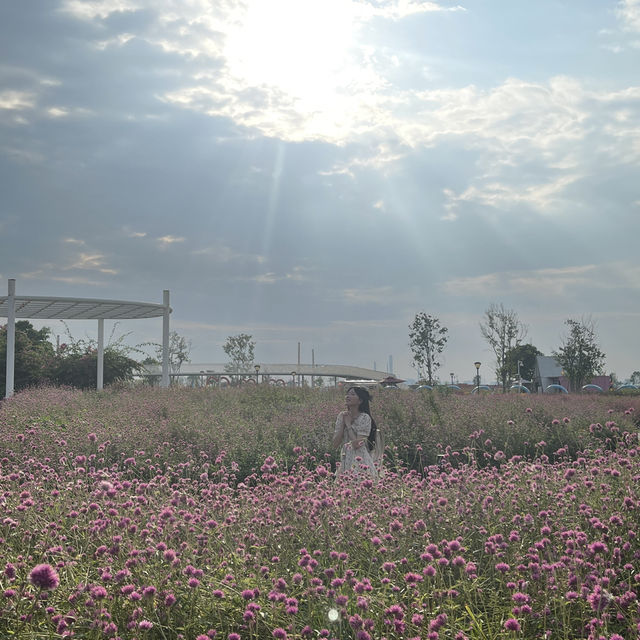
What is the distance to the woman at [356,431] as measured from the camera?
6945 mm

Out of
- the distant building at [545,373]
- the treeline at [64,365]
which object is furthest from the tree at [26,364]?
the distant building at [545,373]

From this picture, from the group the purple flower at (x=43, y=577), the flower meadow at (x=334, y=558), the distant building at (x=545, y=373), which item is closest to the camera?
the purple flower at (x=43, y=577)

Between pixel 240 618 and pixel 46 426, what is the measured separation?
7858 mm

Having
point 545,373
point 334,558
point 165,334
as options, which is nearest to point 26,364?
point 165,334

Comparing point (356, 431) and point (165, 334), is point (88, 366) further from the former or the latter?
point (356, 431)

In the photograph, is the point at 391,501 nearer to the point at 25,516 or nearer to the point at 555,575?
the point at 555,575

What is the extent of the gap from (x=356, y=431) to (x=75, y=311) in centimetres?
1509

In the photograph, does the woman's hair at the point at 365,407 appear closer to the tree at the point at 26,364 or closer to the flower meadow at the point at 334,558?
the flower meadow at the point at 334,558

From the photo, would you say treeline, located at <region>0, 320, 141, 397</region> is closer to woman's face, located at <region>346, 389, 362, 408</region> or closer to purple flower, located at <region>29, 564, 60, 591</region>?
woman's face, located at <region>346, 389, 362, 408</region>

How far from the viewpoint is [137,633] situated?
272 cm

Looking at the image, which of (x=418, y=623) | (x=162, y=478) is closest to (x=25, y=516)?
(x=162, y=478)

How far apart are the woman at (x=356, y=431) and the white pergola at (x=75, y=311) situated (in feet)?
41.4

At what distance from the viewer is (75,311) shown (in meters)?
19.8

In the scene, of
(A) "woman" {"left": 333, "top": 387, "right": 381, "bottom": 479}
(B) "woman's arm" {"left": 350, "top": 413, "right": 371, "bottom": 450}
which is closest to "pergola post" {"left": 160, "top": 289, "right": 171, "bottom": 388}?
(A) "woman" {"left": 333, "top": 387, "right": 381, "bottom": 479}
